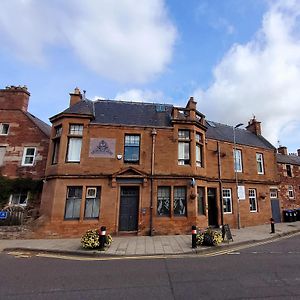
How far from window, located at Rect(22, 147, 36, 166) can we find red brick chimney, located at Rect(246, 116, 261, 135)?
21.8 m

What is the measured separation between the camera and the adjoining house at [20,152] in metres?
16.6

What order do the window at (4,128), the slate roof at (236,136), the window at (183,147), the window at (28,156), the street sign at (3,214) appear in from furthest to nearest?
the slate roof at (236,136) → the window at (4,128) → the window at (28,156) → the window at (183,147) → the street sign at (3,214)

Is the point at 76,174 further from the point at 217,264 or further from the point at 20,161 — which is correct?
the point at 217,264

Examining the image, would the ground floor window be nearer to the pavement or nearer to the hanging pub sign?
the pavement

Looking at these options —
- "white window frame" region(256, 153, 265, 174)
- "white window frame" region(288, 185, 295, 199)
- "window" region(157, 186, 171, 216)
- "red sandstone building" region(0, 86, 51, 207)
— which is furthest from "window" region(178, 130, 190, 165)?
"white window frame" region(288, 185, 295, 199)

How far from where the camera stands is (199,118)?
1880cm

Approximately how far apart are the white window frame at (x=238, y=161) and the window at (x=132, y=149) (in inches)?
361

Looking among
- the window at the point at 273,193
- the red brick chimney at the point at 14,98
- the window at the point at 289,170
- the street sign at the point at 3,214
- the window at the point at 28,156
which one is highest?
the red brick chimney at the point at 14,98

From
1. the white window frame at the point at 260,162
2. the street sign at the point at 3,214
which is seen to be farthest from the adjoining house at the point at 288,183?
the street sign at the point at 3,214

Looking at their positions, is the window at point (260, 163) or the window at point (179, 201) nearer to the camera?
the window at point (179, 201)

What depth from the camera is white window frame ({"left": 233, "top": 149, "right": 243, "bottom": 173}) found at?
2023 cm

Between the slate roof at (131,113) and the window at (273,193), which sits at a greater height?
the slate roof at (131,113)

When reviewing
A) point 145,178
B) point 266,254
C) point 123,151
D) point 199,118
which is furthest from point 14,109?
point 266,254

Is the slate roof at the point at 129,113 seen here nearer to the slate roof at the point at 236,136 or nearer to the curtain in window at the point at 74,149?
the slate roof at the point at 236,136
